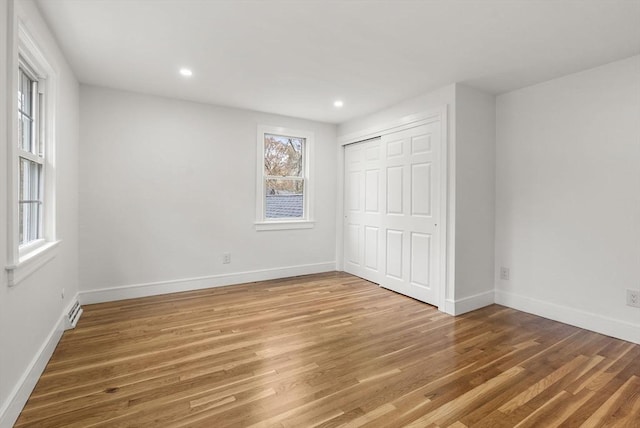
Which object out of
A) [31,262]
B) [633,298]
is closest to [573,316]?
[633,298]

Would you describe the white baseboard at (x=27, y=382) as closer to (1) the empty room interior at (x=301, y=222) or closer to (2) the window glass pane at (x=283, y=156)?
(1) the empty room interior at (x=301, y=222)

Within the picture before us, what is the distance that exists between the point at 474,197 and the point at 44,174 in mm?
4008

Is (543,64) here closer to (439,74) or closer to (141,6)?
(439,74)

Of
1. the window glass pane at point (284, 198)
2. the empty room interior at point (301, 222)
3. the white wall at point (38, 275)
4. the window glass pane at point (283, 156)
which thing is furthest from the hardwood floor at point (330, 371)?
the window glass pane at point (283, 156)

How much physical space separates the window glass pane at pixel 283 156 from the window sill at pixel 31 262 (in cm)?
276

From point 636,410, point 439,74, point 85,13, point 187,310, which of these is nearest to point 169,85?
point 85,13

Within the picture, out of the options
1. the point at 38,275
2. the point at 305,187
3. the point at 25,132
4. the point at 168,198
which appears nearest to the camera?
the point at 38,275

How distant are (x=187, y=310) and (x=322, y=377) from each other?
1.91m

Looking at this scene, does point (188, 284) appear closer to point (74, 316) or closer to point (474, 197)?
point (74, 316)

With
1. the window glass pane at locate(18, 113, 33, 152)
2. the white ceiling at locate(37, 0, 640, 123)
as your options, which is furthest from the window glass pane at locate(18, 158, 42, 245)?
the white ceiling at locate(37, 0, 640, 123)

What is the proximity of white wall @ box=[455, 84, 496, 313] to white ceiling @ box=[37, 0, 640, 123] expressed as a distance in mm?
280

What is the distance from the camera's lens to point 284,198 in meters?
4.85

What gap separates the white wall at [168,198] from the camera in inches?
139

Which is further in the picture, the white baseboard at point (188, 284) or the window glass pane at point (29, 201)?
the white baseboard at point (188, 284)
